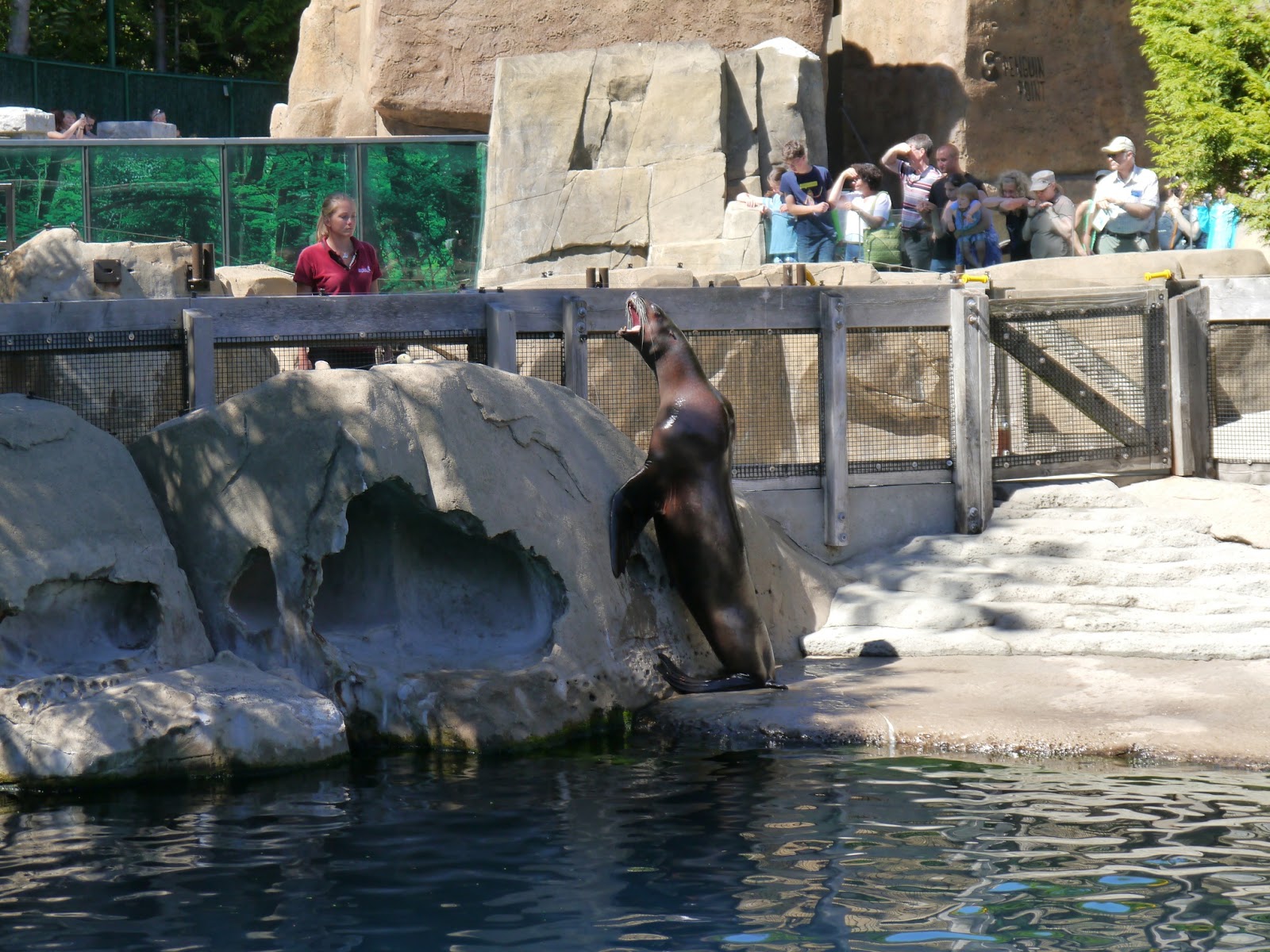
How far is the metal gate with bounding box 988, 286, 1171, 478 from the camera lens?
9602mm

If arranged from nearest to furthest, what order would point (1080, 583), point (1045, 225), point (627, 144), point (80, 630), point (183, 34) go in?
point (80, 630)
point (1080, 583)
point (1045, 225)
point (627, 144)
point (183, 34)

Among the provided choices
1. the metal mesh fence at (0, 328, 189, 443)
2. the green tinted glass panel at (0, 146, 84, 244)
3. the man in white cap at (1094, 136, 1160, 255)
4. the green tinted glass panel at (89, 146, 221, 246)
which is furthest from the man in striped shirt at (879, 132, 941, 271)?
the metal mesh fence at (0, 328, 189, 443)

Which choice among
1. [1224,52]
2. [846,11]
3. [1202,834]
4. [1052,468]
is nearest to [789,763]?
[1202,834]

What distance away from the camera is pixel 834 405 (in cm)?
912

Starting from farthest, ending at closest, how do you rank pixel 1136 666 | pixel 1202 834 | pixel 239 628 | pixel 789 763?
pixel 1136 666 → pixel 239 628 → pixel 789 763 → pixel 1202 834

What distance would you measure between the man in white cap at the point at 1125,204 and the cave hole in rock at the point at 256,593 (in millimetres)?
7799

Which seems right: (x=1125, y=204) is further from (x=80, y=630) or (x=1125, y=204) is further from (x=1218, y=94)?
(x=80, y=630)

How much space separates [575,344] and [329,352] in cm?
124

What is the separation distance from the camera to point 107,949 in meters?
4.55

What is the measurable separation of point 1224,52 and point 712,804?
8.30 m

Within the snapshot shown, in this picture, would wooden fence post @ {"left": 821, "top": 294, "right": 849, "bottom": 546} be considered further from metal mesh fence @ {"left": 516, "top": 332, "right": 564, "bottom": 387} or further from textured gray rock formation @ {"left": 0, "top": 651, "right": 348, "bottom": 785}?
textured gray rock formation @ {"left": 0, "top": 651, "right": 348, "bottom": 785}

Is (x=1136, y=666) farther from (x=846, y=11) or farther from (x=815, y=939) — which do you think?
(x=846, y=11)

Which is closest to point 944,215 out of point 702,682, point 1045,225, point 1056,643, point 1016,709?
point 1045,225

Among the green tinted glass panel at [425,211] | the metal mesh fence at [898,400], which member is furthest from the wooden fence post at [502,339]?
the green tinted glass panel at [425,211]
